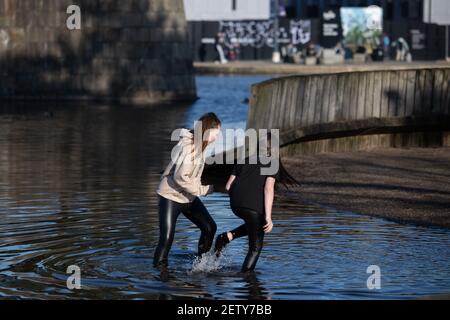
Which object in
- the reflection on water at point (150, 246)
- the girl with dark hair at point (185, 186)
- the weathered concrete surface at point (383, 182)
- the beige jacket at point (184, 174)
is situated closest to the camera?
the reflection on water at point (150, 246)

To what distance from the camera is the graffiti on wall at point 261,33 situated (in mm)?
88125

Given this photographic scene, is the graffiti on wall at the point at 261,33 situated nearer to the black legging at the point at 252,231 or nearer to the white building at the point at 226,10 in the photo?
the white building at the point at 226,10

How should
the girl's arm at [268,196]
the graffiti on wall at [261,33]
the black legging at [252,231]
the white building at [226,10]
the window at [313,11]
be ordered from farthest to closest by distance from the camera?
1. the window at [313,11]
2. the white building at [226,10]
3. the graffiti on wall at [261,33]
4. the black legging at [252,231]
5. the girl's arm at [268,196]

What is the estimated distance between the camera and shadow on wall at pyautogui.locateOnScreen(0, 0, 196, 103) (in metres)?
43.9

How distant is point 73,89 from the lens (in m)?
44.9

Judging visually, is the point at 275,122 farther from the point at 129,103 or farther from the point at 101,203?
the point at 129,103

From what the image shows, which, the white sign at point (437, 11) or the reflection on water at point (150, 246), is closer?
the reflection on water at point (150, 246)

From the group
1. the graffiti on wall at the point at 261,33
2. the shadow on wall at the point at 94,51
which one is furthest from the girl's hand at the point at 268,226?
the graffiti on wall at the point at 261,33

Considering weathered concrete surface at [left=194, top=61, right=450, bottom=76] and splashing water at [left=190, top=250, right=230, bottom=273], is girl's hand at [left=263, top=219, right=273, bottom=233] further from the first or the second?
weathered concrete surface at [left=194, top=61, right=450, bottom=76]

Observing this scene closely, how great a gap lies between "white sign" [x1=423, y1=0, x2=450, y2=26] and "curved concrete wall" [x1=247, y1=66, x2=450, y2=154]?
238 feet

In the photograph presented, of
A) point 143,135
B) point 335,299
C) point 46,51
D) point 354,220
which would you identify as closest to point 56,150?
point 143,135

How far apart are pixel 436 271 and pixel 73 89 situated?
32.3 metres

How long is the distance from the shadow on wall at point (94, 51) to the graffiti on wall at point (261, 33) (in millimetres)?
42782

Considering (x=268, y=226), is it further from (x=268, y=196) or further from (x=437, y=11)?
(x=437, y=11)
